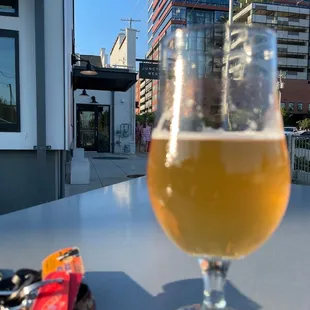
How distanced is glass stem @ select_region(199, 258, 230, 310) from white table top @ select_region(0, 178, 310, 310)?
139 mm

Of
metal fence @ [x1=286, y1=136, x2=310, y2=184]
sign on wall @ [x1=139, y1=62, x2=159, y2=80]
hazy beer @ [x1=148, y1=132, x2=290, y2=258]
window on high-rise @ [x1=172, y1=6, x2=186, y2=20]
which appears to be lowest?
metal fence @ [x1=286, y1=136, x2=310, y2=184]

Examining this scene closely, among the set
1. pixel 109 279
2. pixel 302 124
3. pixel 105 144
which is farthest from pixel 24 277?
pixel 302 124

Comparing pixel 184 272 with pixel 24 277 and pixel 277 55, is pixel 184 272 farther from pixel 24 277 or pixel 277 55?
pixel 277 55

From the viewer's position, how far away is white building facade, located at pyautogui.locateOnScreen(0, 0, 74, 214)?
4.55 meters

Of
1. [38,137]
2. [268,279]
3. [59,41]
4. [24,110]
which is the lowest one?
[268,279]

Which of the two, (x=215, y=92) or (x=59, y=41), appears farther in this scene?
(x=59, y=41)

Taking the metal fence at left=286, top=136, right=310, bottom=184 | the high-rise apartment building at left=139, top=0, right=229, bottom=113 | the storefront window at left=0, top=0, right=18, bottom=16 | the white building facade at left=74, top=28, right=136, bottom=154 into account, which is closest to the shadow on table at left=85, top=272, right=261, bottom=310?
the storefront window at left=0, top=0, right=18, bottom=16

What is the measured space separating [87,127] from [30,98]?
12.9 metres

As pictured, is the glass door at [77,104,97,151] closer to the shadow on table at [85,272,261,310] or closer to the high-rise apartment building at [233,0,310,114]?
the shadow on table at [85,272,261,310]

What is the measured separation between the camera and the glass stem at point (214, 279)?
1.68 feet

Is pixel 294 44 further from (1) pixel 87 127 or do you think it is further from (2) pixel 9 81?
(2) pixel 9 81

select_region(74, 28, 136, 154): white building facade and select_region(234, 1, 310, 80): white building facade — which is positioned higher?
select_region(234, 1, 310, 80): white building facade

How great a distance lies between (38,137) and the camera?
454 cm

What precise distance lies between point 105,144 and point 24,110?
1286 cm
